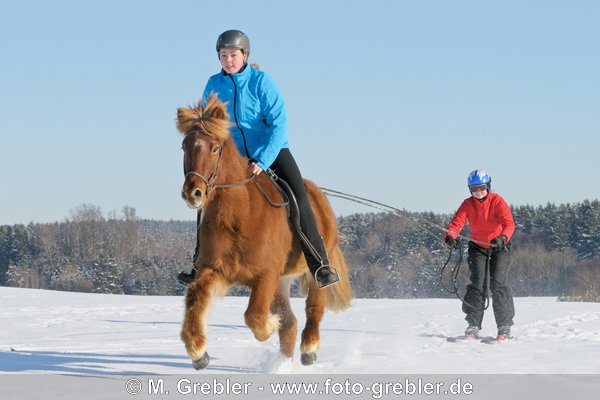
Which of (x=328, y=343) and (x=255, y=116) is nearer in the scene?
(x=255, y=116)

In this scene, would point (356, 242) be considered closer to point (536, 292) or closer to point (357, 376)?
point (536, 292)

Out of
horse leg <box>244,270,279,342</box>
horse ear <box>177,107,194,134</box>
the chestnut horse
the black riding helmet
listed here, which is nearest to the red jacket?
the chestnut horse

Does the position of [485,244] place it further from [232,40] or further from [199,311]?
[199,311]

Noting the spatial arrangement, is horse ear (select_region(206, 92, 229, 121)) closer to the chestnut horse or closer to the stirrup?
the chestnut horse

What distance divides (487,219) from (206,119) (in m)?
5.03

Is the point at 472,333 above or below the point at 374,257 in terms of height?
above

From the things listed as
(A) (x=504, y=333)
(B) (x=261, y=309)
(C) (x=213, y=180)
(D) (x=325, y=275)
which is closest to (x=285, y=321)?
(D) (x=325, y=275)

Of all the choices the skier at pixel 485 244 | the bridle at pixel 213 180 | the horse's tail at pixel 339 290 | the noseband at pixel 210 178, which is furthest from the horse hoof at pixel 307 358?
the skier at pixel 485 244

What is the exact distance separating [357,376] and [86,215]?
117m

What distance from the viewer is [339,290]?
8766mm

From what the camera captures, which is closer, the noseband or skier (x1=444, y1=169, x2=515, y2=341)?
the noseband

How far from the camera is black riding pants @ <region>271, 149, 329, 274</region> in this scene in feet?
24.6

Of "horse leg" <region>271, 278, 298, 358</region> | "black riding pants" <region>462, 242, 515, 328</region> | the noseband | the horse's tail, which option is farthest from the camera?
"black riding pants" <region>462, 242, 515, 328</region>

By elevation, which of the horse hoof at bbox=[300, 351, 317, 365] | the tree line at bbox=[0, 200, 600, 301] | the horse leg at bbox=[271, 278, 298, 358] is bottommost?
the tree line at bbox=[0, 200, 600, 301]
